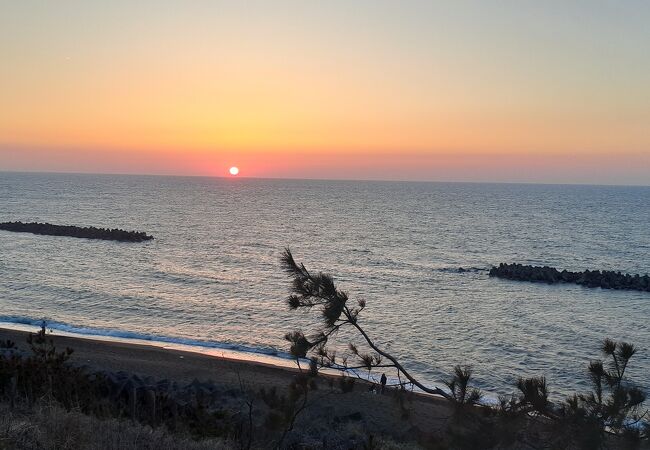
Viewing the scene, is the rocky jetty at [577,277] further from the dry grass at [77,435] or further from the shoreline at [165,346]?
the dry grass at [77,435]

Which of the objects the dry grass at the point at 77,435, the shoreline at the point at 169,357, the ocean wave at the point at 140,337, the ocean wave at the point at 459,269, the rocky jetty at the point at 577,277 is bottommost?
the ocean wave at the point at 140,337

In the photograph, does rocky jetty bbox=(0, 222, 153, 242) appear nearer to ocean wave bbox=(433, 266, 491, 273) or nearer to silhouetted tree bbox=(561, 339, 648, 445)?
ocean wave bbox=(433, 266, 491, 273)

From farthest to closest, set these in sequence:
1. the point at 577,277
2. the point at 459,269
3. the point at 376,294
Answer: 1. the point at 459,269
2. the point at 577,277
3. the point at 376,294

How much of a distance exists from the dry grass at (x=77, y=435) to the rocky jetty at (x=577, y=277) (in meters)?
37.4

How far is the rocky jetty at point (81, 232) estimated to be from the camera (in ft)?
199

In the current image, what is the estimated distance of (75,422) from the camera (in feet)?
23.9

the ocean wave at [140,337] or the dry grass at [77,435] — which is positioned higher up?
the dry grass at [77,435]

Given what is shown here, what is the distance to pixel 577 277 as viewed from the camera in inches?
1631

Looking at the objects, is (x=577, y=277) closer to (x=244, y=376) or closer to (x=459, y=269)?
(x=459, y=269)

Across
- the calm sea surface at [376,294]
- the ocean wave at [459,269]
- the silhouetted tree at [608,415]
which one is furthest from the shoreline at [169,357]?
the ocean wave at [459,269]

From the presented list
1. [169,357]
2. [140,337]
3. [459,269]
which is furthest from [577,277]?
[169,357]

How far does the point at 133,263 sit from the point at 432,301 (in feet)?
78.1

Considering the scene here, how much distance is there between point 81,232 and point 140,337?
44074mm

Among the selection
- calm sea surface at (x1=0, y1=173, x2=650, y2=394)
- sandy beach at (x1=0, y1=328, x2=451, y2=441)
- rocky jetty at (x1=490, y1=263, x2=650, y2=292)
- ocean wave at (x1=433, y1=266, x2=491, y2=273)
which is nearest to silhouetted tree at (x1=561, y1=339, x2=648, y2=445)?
sandy beach at (x1=0, y1=328, x2=451, y2=441)
